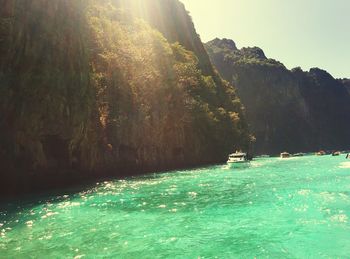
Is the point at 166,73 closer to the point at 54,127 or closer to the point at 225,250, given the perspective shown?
the point at 54,127

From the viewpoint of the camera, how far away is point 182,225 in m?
22.8

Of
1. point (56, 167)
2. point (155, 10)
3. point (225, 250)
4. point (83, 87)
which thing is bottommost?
point (225, 250)

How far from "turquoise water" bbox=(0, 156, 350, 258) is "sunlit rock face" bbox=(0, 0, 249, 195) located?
10.7 meters

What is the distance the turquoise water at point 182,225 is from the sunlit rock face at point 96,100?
35.0 feet

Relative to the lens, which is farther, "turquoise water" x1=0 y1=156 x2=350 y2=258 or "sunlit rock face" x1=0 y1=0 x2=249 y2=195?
"sunlit rock face" x1=0 y1=0 x2=249 y2=195

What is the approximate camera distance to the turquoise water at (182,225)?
1795cm

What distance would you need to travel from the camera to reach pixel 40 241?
20047 mm

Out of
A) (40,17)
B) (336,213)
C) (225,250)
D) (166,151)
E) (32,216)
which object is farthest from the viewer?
(166,151)

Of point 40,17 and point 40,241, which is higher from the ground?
point 40,17

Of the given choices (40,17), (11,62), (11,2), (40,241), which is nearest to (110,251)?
(40,241)

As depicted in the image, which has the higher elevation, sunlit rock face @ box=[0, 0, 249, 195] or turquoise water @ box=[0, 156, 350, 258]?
sunlit rock face @ box=[0, 0, 249, 195]

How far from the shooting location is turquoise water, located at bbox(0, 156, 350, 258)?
1795 centimetres

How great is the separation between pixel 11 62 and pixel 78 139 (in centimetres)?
1519

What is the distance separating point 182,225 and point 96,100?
43909 mm
